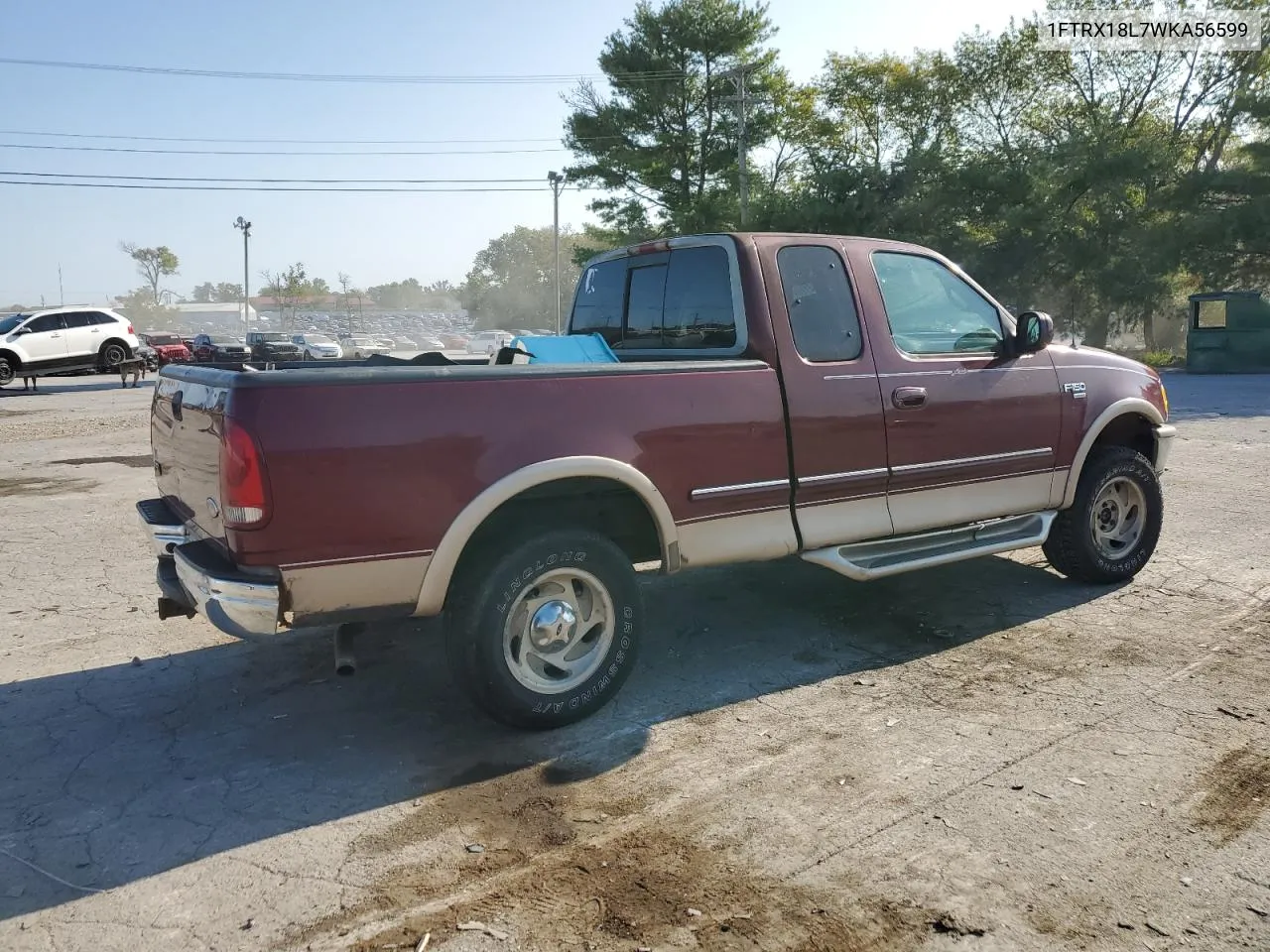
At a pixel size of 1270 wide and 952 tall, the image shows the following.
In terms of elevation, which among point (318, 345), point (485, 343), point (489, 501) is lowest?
point (489, 501)

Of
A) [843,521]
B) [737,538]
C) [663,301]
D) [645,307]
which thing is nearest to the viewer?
[737,538]

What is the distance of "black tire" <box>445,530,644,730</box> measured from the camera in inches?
147

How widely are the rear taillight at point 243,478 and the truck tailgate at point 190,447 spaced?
0.10 metres

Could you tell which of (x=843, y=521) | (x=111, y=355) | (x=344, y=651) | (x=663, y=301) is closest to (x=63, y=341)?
(x=111, y=355)

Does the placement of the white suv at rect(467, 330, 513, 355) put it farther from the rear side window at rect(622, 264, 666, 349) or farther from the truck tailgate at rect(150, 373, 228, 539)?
the truck tailgate at rect(150, 373, 228, 539)

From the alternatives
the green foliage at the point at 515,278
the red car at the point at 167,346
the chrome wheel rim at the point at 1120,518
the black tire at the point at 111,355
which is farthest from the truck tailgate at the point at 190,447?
the green foliage at the point at 515,278

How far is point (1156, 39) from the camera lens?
40.0m

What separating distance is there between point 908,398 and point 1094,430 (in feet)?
5.07

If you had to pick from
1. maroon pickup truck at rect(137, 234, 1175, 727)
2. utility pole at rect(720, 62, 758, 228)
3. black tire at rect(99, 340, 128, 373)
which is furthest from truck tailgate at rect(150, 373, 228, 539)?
utility pole at rect(720, 62, 758, 228)

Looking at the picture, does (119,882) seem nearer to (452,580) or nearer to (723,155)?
(452,580)

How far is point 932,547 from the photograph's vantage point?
16.5 ft

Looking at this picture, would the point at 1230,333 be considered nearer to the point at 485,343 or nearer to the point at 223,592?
the point at 223,592

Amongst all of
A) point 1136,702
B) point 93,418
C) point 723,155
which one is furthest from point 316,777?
point 723,155

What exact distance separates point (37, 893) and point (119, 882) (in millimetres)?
215
